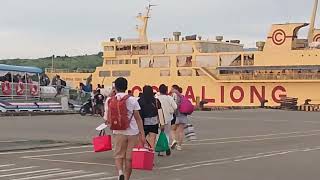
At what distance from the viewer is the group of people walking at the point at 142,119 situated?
940 cm

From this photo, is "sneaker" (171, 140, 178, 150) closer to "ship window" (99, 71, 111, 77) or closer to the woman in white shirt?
the woman in white shirt

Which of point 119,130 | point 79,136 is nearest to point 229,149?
point 79,136

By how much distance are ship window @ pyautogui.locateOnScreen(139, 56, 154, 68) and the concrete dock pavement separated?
134 ft

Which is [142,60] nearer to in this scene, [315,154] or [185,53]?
[185,53]

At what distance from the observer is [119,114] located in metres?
9.27

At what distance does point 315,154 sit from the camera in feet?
50.7

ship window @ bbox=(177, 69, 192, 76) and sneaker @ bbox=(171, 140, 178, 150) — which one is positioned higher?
ship window @ bbox=(177, 69, 192, 76)

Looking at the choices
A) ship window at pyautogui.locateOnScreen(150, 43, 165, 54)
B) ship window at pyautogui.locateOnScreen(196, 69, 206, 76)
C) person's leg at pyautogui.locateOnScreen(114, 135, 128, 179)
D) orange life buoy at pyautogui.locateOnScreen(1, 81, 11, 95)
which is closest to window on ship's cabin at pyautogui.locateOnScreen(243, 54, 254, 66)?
ship window at pyautogui.locateOnScreen(196, 69, 206, 76)

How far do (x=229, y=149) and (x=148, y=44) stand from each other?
4862 centimetres

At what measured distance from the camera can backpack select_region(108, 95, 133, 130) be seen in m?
9.27

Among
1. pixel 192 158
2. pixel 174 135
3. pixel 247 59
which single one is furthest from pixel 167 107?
pixel 247 59

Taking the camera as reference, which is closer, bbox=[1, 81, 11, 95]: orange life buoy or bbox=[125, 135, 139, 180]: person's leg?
bbox=[125, 135, 139, 180]: person's leg

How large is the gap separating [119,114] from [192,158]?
509cm

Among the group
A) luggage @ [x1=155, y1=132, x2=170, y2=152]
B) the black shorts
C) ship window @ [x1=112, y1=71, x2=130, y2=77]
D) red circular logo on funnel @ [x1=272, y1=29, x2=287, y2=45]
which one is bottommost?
luggage @ [x1=155, y1=132, x2=170, y2=152]
